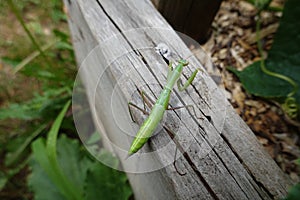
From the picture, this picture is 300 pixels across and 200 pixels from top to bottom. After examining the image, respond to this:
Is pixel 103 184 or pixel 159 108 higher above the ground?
pixel 159 108

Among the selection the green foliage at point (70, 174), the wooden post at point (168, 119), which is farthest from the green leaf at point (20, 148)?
the wooden post at point (168, 119)

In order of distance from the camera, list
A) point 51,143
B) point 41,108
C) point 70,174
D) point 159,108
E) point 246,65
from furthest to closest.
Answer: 1. point 41,108
2. point 70,174
3. point 246,65
4. point 51,143
5. point 159,108

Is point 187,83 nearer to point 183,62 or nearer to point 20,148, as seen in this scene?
point 183,62

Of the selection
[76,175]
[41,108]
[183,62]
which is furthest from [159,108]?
[41,108]

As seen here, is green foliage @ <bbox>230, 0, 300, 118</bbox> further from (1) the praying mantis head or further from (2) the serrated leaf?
(2) the serrated leaf

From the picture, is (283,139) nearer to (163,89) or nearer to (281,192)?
(281,192)

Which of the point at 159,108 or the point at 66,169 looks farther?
the point at 66,169

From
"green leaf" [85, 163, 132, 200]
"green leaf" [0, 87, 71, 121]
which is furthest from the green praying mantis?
"green leaf" [0, 87, 71, 121]

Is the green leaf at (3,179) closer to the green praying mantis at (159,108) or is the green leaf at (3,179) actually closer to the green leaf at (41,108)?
the green leaf at (41,108)
